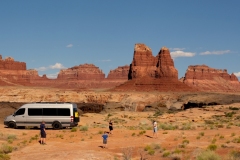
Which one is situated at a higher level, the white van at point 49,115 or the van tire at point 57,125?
the white van at point 49,115

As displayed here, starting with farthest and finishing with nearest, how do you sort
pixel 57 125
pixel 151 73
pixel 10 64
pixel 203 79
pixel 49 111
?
pixel 203 79 < pixel 10 64 < pixel 151 73 < pixel 57 125 < pixel 49 111

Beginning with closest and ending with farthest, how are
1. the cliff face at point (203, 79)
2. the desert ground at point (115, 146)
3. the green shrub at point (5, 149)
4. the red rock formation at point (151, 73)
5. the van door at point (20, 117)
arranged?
the desert ground at point (115, 146)
the green shrub at point (5, 149)
the van door at point (20, 117)
the red rock formation at point (151, 73)
the cliff face at point (203, 79)

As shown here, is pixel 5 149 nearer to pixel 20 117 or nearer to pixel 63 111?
pixel 63 111

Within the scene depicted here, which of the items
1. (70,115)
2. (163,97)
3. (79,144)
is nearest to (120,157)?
(79,144)

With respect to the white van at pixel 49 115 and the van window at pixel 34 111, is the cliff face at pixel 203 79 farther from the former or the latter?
the van window at pixel 34 111

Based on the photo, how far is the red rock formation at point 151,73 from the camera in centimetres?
10462

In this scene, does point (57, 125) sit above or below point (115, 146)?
above

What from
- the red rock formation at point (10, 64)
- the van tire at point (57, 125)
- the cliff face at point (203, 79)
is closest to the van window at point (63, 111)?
the van tire at point (57, 125)

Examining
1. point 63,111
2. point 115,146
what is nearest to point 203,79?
point 63,111

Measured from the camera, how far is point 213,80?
632ft

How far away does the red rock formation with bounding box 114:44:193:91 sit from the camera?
104625 millimetres

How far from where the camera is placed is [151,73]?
114500 mm

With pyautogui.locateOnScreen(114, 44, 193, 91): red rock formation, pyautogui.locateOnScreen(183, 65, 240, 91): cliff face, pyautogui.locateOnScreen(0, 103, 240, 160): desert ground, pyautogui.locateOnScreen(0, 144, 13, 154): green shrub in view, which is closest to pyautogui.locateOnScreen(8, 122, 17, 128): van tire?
pyautogui.locateOnScreen(0, 103, 240, 160): desert ground

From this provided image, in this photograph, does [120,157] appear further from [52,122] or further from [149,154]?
[52,122]
